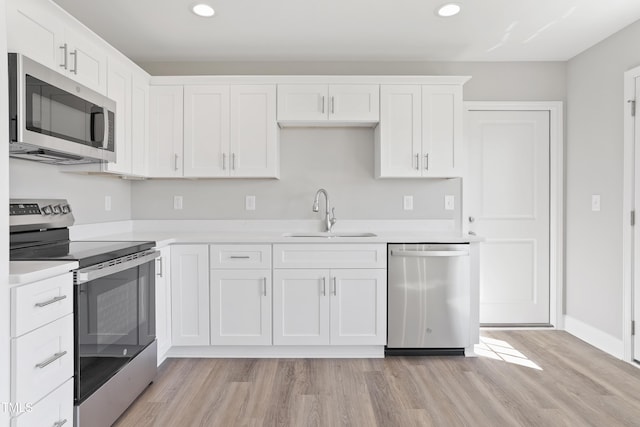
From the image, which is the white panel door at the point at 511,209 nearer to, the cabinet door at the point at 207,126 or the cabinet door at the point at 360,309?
the cabinet door at the point at 360,309

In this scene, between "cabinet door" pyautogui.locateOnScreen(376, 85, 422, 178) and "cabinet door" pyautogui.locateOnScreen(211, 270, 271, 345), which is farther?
"cabinet door" pyautogui.locateOnScreen(376, 85, 422, 178)

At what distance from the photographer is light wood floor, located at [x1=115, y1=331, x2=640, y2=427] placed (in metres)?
2.07

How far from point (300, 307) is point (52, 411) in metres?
1.59

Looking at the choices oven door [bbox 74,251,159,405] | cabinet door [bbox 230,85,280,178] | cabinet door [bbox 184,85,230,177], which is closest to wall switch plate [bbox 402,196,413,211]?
cabinet door [bbox 230,85,280,178]

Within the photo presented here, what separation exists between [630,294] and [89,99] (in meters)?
3.71

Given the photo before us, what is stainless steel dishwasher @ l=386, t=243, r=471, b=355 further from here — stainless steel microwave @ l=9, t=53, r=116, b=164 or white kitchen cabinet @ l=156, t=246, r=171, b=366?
stainless steel microwave @ l=9, t=53, r=116, b=164

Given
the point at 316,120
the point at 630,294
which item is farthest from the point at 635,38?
the point at 316,120

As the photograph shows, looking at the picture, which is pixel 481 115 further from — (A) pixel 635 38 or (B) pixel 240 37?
(B) pixel 240 37

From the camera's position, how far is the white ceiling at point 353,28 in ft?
8.44

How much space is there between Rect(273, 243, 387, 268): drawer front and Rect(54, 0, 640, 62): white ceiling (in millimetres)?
1575

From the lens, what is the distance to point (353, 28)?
9.41 ft

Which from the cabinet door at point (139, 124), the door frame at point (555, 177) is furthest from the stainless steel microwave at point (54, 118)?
the door frame at point (555, 177)

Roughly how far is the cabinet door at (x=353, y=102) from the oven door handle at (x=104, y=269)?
1730 mm

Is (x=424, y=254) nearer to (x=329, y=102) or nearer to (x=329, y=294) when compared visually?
(x=329, y=294)
